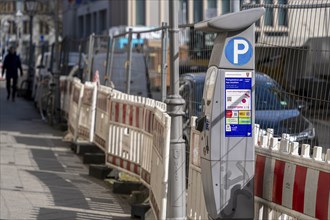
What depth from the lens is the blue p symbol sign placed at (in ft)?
19.1

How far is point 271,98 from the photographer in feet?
29.0

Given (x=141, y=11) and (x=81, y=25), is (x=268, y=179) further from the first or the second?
(x=81, y=25)

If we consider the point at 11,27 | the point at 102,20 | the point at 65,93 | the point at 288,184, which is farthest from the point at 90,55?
the point at 11,27

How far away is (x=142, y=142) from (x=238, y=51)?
446cm

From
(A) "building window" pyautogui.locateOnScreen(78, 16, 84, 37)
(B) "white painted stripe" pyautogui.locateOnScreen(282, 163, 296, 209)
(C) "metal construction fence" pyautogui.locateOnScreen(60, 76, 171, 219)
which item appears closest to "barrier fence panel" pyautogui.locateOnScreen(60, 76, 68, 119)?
(C) "metal construction fence" pyautogui.locateOnScreen(60, 76, 171, 219)

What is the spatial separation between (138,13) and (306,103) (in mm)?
42616

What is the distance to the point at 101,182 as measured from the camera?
11.8 m

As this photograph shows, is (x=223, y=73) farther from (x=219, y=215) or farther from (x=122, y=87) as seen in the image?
(x=122, y=87)

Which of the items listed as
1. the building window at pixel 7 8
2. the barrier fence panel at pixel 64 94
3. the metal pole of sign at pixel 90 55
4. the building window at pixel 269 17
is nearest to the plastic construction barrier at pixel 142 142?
the building window at pixel 269 17

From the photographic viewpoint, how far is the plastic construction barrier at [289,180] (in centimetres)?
514

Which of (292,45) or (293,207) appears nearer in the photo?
(293,207)

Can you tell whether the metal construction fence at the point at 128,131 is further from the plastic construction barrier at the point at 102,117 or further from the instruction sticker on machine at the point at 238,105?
the instruction sticker on machine at the point at 238,105

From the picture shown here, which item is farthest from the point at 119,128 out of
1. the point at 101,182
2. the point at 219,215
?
the point at 219,215

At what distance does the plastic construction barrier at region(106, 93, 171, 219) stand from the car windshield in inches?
44.1
